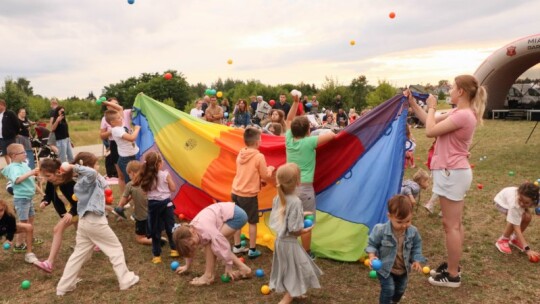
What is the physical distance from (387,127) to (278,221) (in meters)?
2.02

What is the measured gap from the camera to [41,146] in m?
13.7

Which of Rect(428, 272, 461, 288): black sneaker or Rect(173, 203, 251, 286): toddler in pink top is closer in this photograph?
Rect(173, 203, 251, 286): toddler in pink top

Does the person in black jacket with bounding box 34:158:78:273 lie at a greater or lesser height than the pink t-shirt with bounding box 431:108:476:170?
lesser

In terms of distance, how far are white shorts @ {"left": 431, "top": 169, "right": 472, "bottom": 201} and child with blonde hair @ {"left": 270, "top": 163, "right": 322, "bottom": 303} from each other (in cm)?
157

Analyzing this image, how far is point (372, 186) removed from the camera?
5.12 m

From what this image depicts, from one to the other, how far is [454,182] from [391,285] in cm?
140

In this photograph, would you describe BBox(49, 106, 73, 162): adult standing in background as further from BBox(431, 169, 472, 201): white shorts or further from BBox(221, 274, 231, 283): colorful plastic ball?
BBox(431, 169, 472, 201): white shorts

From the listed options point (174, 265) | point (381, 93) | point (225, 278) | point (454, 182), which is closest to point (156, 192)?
point (174, 265)

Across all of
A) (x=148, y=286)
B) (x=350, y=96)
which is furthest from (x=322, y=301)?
(x=350, y=96)

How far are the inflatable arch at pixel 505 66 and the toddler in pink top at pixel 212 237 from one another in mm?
18244

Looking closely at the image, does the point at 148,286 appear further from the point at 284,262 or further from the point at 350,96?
the point at 350,96

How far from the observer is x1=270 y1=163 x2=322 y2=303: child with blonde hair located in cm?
400

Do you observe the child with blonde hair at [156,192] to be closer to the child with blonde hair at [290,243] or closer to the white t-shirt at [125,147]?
the white t-shirt at [125,147]

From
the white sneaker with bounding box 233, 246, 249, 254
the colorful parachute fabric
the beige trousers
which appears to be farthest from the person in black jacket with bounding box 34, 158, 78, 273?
the white sneaker with bounding box 233, 246, 249, 254
